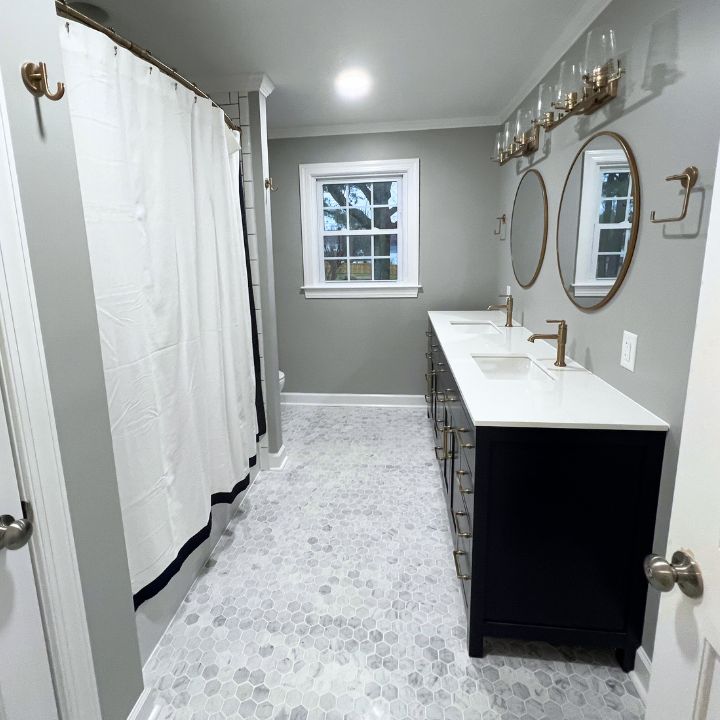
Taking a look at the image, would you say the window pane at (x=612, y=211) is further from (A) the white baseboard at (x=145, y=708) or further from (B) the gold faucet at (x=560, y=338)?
(A) the white baseboard at (x=145, y=708)

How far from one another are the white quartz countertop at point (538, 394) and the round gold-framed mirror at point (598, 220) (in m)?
0.31

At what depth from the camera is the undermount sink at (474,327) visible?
288 centimetres

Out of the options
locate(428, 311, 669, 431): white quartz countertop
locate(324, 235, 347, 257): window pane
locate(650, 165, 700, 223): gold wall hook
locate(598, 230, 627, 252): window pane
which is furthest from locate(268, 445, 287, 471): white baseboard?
locate(650, 165, 700, 223): gold wall hook

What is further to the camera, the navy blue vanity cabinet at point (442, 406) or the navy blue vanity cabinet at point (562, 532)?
the navy blue vanity cabinet at point (442, 406)

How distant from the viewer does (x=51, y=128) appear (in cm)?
98

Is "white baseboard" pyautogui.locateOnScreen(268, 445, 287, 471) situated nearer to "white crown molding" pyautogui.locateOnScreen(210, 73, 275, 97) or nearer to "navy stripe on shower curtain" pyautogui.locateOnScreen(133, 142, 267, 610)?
"navy stripe on shower curtain" pyautogui.locateOnScreen(133, 142, 267, 610)

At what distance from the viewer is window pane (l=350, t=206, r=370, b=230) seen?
3932 millimetres

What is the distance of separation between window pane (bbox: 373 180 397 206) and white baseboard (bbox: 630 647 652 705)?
3.37 meters

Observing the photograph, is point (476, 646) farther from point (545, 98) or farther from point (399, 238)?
point (399, 238)

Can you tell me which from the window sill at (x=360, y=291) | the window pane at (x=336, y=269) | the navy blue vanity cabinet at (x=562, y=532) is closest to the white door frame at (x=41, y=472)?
the navy blue vanity cabinet at (x=562, y=532)

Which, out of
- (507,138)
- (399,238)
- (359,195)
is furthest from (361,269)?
(507,138)

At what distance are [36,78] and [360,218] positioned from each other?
3171 mm


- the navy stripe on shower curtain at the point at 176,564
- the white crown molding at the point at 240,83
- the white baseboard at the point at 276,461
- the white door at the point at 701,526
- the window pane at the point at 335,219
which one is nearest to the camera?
the white door at the point at 701,526

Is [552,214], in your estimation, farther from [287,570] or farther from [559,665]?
[287,570]
